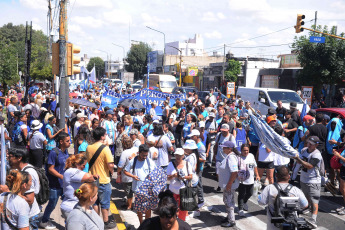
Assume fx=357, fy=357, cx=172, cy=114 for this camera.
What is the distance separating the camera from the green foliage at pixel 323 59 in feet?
78.5

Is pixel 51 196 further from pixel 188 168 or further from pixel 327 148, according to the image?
pixel 327 148

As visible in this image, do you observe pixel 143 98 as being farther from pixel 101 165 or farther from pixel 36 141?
pixel 101 165

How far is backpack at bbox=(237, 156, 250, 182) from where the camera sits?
22.1 feet

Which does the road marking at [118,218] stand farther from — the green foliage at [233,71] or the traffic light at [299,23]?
the green foliage at [233,71]

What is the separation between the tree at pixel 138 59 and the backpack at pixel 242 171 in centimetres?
6979

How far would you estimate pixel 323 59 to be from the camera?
24.3 m

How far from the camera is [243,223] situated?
6777 millimetres

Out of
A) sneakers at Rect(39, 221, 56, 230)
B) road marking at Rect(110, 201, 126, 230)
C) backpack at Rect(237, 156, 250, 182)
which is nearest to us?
sneakers at Rect(39, 221, 56, 230)

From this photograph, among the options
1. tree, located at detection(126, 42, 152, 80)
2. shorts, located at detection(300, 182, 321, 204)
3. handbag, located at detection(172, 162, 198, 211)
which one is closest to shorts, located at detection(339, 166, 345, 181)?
shorts, located at detection(300, 182, 321, 204)

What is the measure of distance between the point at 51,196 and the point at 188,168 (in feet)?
7.64

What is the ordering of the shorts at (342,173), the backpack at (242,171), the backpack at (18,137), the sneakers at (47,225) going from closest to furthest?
1. the sneakers at (47,225)
2. the backpack at (242,171)
3. the shorts at (342,173)
4. the backpack at (18,137)

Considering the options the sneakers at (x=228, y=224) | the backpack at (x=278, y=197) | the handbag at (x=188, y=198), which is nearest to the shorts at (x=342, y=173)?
the sneakers at (x=228, y=224)

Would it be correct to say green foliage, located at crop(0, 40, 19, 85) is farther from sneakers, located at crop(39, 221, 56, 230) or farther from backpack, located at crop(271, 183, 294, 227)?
backpack, located at crop(271, 183, 294, 227)

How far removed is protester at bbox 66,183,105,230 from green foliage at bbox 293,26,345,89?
22753 mm
